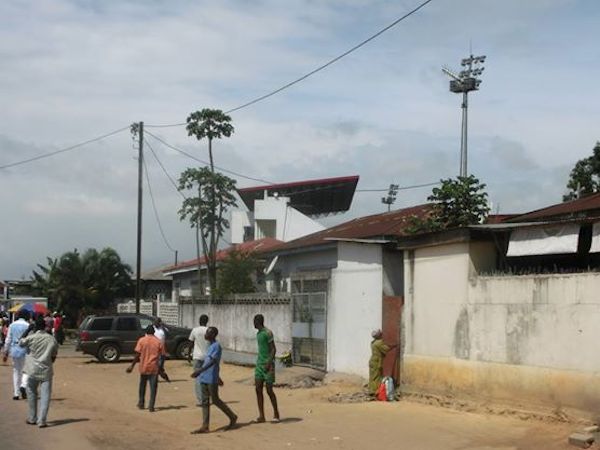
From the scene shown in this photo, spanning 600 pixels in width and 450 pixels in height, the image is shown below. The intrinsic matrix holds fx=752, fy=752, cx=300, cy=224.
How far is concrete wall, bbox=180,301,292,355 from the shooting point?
20.7 meters

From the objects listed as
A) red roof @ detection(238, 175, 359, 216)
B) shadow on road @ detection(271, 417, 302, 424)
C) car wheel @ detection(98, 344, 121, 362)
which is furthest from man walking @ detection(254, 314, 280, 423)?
red roof @ detection(238, 175, 359, 216)

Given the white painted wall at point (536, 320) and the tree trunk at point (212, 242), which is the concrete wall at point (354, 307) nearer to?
the white painted wall at point (536, 320)

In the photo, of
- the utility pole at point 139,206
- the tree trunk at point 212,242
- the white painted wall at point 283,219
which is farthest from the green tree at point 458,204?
the white painted wall at point 283,219

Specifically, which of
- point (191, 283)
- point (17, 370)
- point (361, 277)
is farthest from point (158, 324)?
point (191, 283)

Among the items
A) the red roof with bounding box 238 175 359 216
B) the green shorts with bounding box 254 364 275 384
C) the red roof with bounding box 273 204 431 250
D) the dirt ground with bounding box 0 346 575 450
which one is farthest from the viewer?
the red roof with bounding box 238 175 359 216

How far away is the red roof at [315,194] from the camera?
43.9 m

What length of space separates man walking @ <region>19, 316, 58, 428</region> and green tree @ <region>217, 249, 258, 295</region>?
14.7 meters

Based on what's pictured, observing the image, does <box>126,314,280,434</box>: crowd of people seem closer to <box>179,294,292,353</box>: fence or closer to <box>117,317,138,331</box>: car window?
<box>179,294,292,353</box>: fence

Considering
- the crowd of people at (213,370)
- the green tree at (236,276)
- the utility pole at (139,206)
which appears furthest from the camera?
the utility pole at (139,206)

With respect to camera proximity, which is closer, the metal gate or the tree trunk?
the metal gate

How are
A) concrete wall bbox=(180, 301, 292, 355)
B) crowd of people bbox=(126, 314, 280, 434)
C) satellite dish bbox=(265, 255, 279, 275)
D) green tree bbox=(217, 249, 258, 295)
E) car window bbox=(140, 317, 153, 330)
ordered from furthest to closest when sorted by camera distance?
satellite dish bbox=(265, 255, 279, 275) → car window bbox=(140, 317, 153, 330) → green tree bbox=(217, 249, 258, 295) → concrete wall bbox=(180, 301, 292, 355) → crowd of people bbox=(126, 314, 280, 434)

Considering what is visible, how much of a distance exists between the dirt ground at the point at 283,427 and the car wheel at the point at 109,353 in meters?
9.95

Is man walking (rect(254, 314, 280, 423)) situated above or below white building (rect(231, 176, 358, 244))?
below

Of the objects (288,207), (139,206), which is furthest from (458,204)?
(288,207)
